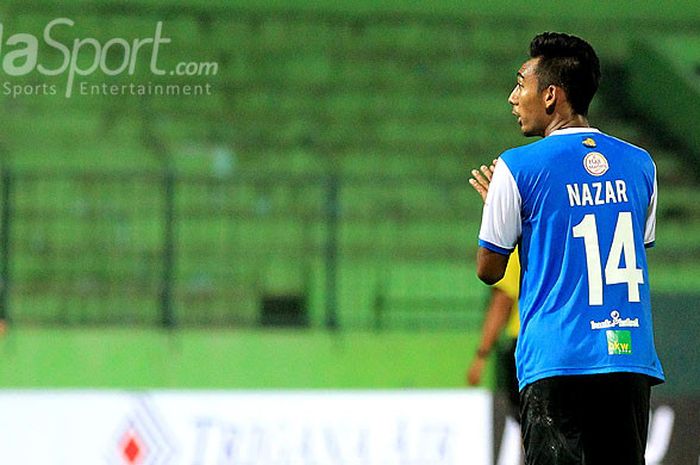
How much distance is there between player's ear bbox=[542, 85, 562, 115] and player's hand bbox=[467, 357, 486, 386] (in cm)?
441

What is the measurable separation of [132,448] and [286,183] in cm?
243

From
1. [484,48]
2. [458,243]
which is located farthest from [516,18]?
[458,243]

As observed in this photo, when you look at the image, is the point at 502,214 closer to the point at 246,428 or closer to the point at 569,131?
the point at 569,131

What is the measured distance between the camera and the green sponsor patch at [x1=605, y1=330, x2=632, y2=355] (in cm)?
312

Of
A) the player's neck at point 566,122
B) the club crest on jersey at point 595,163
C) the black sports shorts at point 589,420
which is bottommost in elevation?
the black sports shorts at point 589,420

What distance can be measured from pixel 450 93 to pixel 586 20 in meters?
1.28

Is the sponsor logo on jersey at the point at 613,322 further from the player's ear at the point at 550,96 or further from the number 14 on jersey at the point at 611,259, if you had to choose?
the player's ear at the point at 550,96

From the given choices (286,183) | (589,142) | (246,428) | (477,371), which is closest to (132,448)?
(246,428)

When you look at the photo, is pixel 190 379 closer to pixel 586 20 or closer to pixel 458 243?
pixel 458 243

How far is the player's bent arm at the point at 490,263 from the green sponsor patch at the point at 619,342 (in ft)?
0.88

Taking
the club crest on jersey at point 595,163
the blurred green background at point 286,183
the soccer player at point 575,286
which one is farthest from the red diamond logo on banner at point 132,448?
the club crest on jersey at point 595,163

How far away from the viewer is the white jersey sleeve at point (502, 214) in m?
3.13

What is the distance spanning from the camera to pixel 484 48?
10609mm

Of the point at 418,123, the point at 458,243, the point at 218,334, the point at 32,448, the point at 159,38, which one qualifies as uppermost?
the point at 159,38
